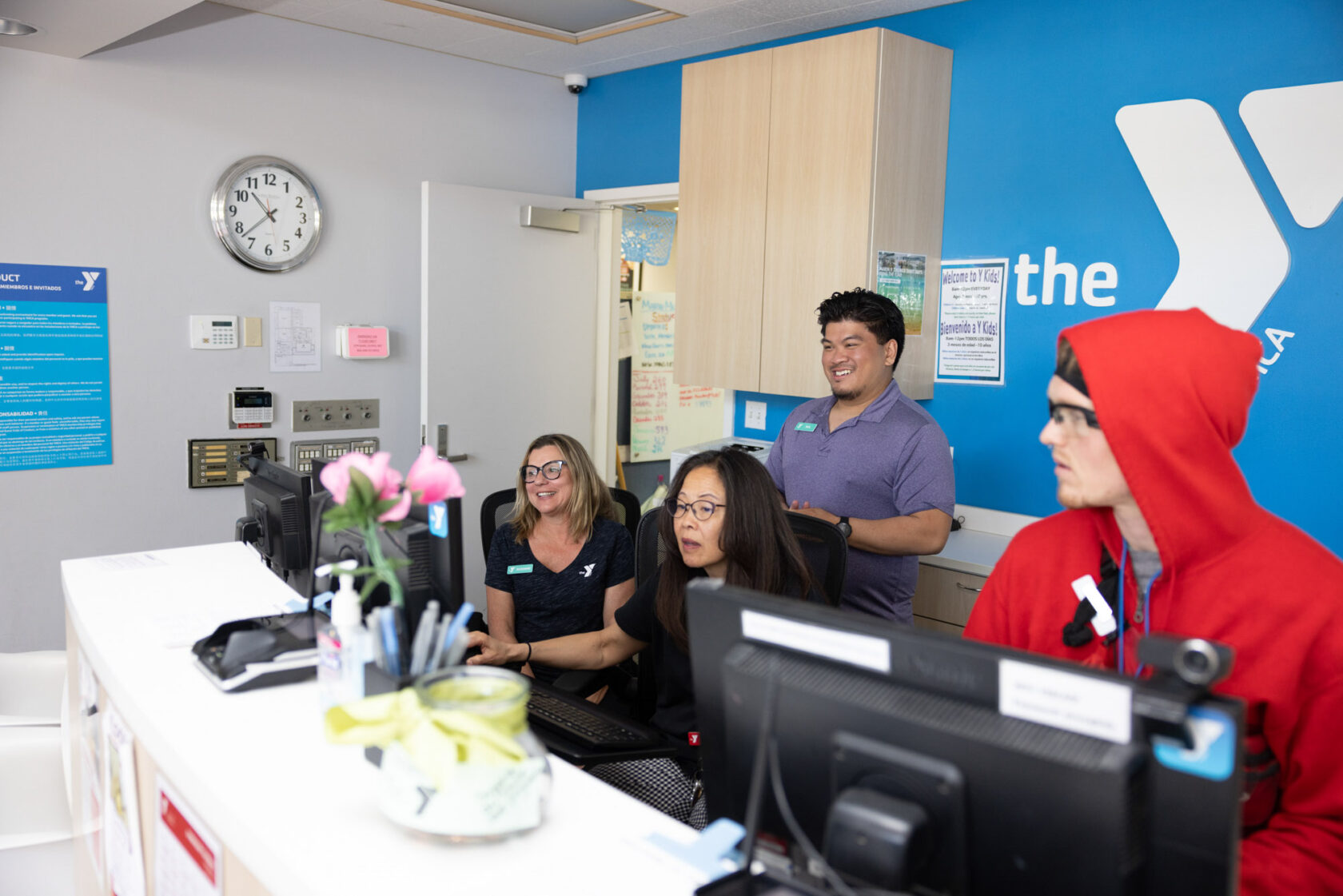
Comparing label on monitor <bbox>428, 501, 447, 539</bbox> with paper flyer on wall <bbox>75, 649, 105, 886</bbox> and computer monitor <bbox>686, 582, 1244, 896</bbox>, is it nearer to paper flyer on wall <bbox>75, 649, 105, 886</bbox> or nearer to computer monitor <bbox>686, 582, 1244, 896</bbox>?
computer monitor <bbox>686, 582, 1244, 896</bbox>

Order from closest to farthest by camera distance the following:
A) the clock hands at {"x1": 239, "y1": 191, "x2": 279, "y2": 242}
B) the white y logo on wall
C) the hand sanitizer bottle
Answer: the hand sanitizer bottle < the white y logo on wall < the clock hands at {"x1": 239, "y1": 191, "x2": 279, "y2": 242}

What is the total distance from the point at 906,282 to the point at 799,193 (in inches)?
19.5

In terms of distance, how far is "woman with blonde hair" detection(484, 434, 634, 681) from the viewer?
271cm

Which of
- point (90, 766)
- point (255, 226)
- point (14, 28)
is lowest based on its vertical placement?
point (90, 766)

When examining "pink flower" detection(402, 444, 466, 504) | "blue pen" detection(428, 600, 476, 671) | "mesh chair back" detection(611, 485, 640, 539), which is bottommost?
"mesh chair back" detection(611, 485, 640, 539)

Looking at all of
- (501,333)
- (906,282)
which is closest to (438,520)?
(906,282)

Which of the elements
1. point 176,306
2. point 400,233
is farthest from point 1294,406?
point 176,306

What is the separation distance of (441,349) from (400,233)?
0.56 m

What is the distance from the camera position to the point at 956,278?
3453 mm

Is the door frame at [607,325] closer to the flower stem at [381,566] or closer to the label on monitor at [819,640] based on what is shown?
the flower stem at [381,566]

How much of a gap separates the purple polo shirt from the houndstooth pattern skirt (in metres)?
0.93

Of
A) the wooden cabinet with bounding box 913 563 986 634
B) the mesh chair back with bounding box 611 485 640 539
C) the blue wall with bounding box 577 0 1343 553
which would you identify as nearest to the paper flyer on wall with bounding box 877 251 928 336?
the blue wall with bounding box 577 0 1343 553

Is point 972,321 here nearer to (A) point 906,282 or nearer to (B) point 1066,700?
(A) point 906,282

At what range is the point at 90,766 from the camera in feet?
6.13
